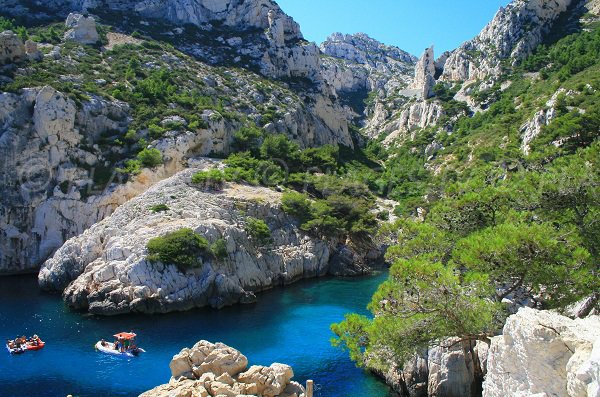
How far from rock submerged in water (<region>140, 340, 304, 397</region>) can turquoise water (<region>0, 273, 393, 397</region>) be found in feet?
10.8

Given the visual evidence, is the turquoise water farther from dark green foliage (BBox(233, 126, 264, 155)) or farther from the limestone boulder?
dark green foliage (BBox(233, 126, 264, 155))

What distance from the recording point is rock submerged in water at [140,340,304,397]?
58.0 ft

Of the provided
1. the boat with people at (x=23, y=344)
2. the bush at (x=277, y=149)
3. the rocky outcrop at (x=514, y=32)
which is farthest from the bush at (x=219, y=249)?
the rocky outcrop at (x=514, y=32)

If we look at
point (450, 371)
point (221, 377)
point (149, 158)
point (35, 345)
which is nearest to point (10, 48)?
point (149, 158)

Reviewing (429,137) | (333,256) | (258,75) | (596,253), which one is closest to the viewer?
(596,253)

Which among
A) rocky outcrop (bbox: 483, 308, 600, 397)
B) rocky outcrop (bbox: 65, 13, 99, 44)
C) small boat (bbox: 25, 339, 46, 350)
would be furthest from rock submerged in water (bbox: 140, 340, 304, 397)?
rocky outcrop (bbox: 65, 13, 99, 44)

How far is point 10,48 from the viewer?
180ft

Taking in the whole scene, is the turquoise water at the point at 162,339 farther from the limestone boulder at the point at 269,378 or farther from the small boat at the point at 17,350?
the limestone boulder at the point at 269,378

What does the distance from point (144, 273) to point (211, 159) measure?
24.6m

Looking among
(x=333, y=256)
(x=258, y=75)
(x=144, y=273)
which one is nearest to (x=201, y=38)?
(x=258, y=75)

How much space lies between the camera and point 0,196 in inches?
1772

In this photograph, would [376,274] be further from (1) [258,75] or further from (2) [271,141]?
(1) [258,75]

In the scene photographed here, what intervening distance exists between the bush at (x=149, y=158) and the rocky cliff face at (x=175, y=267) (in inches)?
188

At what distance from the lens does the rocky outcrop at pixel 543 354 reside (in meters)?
7.79
